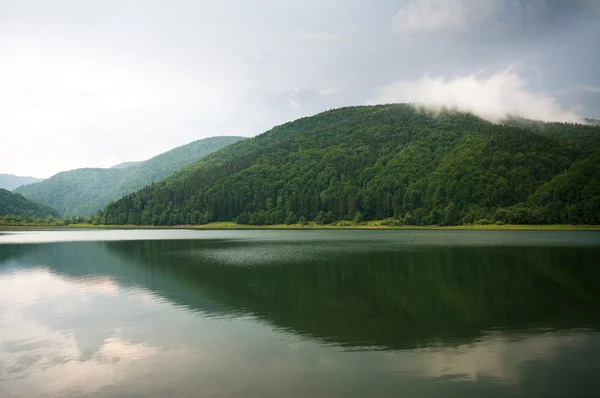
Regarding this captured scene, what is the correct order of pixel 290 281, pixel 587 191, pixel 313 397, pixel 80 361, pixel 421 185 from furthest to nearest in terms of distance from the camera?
pixel 421 185, pixel 587 191, pixel 290 281, pixel 80 361, pixel 313 397

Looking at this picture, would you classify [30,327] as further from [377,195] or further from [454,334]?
[377,195]

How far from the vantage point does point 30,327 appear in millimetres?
24172

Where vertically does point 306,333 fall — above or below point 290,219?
below

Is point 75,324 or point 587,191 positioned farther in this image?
point 587,191

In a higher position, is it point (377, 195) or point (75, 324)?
point (377, 195)

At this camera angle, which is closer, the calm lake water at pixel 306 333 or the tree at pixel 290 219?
the calm lake water at pixel 306 333

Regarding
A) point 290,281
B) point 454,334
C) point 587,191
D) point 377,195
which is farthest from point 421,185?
point 454,334

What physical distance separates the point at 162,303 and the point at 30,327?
25.3ft

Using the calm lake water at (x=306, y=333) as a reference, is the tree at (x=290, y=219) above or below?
above

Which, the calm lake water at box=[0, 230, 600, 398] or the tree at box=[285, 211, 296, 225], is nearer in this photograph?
the calm lake water at box=[0, 230, 600, 398]

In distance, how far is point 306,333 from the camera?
70.5ft

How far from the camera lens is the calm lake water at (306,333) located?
50.0 feet

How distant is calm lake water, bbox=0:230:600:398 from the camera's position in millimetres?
15248

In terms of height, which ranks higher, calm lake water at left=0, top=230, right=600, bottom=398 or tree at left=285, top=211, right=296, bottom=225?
tree at left=285, top=211, right=296, bottom=225
